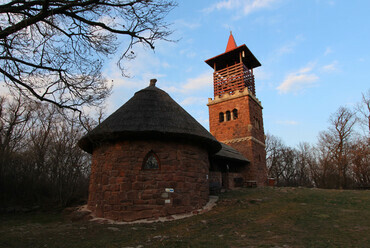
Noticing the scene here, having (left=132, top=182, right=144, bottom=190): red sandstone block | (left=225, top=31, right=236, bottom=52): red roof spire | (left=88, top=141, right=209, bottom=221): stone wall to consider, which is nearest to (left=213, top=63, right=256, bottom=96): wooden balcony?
(left=225, top=31, right=236, bottom=52): red roof spire

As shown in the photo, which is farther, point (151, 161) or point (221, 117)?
point (221, 117)

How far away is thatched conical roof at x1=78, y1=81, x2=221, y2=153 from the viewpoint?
859 centimetres

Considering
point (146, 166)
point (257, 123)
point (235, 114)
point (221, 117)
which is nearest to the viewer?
point (146, 166)

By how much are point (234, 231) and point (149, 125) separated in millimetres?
4407

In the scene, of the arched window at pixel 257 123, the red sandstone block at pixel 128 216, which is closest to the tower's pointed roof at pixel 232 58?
the arched window at pixel 257 123

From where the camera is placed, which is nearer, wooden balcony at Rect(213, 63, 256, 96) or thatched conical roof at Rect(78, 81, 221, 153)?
thatched conical roof at Rect(78, 81, 221, 153)

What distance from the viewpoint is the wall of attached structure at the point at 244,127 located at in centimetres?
1930

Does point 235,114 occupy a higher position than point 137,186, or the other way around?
point 235,114

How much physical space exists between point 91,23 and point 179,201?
619 centimetres

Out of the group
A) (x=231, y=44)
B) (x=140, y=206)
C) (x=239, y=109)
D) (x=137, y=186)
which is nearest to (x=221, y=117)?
(x=239, y=109)

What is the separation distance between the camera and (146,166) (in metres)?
8.82

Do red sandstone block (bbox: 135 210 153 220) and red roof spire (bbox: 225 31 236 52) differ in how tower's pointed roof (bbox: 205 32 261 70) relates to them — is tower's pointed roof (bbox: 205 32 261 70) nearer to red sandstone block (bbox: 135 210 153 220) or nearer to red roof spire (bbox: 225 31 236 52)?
red roof spire (bbox: 225 31 236 52)

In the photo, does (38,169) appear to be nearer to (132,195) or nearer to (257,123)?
(132,195)

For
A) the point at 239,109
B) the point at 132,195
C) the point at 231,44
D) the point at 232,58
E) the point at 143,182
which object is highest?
the point at 231,44
